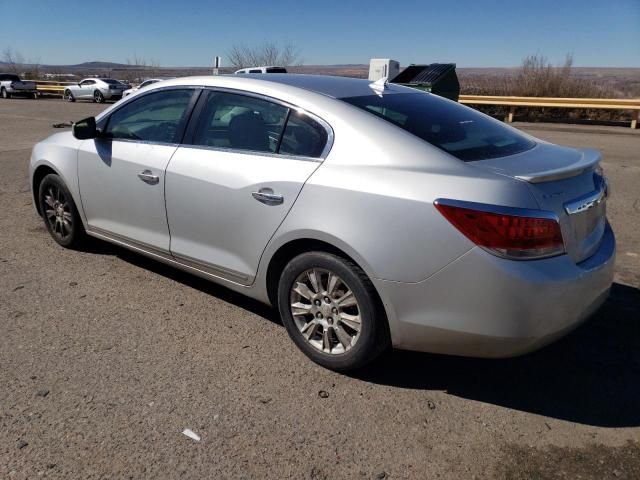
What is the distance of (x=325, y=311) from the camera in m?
3.20

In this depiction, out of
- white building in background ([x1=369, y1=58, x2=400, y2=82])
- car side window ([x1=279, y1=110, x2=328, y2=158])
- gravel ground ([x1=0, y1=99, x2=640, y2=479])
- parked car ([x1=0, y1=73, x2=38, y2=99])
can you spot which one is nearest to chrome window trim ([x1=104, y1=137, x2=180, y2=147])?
car side window ([x1=279, y1=110, x2=328, y2=158])

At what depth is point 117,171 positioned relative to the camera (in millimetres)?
4215

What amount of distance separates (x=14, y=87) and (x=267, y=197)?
38.9m

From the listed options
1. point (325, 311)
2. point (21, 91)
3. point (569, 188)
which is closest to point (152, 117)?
point (325, 311)

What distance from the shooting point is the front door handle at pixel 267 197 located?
3.21 m

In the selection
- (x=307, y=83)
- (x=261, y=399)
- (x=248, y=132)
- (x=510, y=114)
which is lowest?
(x=261, y=399)

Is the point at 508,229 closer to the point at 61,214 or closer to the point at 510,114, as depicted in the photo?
the point at 61,214

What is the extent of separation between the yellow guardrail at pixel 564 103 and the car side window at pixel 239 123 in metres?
17.5

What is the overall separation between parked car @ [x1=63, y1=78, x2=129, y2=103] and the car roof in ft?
102

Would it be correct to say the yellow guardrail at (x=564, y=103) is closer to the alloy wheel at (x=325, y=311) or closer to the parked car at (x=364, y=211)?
the parked car at (x=364, y=211)

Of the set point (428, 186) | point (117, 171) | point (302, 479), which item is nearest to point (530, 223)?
point (428, 186)

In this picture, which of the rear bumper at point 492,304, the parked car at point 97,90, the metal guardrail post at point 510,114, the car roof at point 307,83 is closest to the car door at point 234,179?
the car roof at point 307,83

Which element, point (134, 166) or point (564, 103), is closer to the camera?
point (134, 166)

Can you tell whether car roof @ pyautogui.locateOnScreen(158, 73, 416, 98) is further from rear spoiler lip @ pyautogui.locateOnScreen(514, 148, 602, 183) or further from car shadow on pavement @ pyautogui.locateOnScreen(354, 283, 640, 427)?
car shadow on pavement @ pyautogui.locateOnScreen(354, 283, 640, 427)
